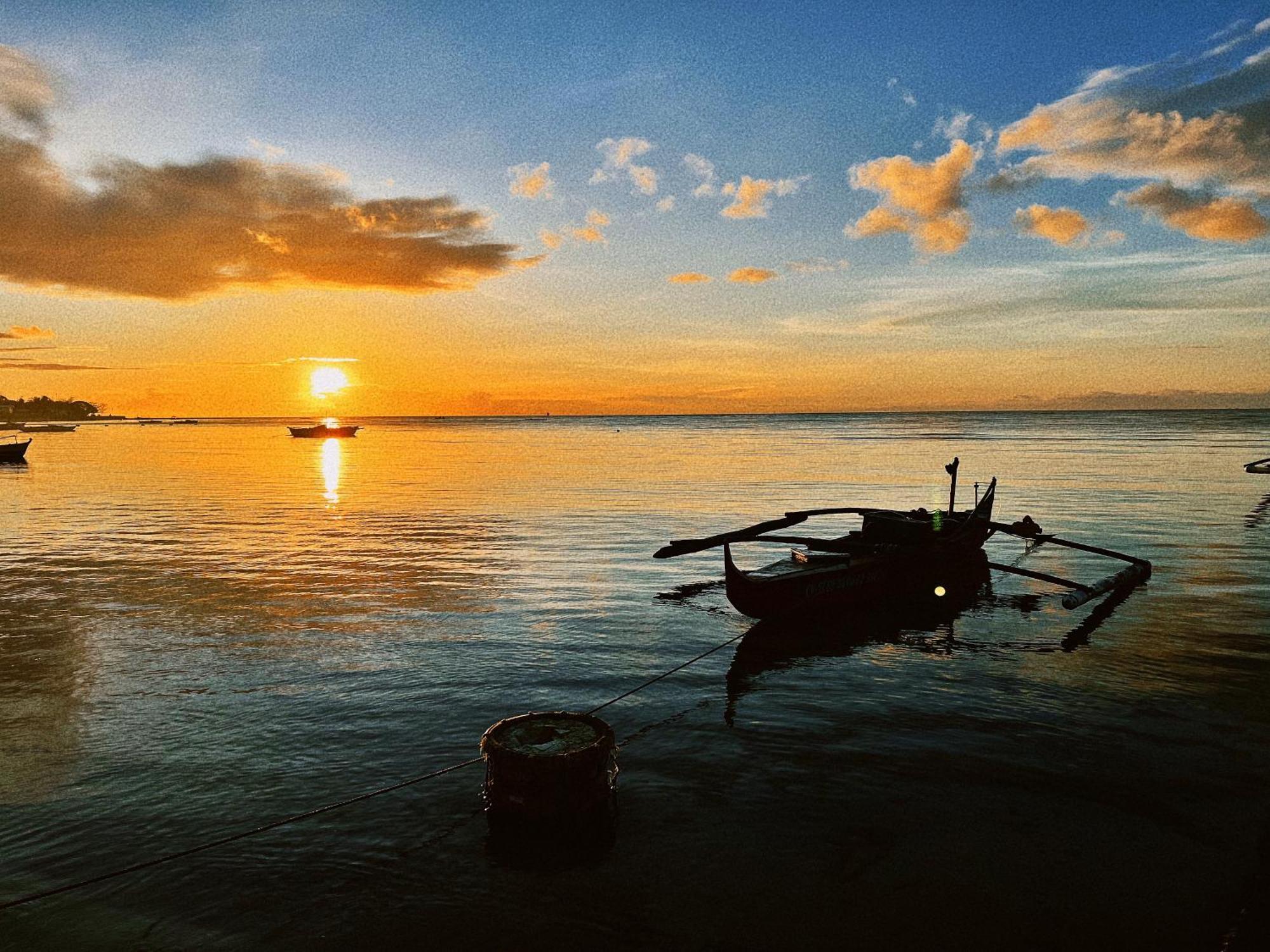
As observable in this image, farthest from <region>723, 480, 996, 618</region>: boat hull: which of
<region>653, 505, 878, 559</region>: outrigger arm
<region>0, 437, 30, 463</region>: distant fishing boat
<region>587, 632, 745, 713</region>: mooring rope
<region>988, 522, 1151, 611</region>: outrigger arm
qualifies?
<region>0, 437, 30, 463</region>: distant fishing boat

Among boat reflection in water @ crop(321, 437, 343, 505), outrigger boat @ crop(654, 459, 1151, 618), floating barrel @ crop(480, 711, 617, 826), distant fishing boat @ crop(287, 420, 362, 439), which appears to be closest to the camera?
floating barrel @ crop(480, 711, 617, 826)

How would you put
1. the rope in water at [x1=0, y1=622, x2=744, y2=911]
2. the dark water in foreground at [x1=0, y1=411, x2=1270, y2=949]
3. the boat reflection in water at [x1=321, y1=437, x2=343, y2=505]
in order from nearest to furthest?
the dark water in foreground at [x1=0, y1=411, x2=1270, y2=949]
the rope in water at [x1=0, y1=622, x2=744, y2=911]
the boat reflection in water at [x1=321, y1=437, x2=343, y2=505]

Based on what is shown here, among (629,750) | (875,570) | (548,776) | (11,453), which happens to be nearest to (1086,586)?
(875,570)

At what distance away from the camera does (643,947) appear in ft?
21.8

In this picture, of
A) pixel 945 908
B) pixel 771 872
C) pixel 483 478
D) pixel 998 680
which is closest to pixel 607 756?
pixel 771 872

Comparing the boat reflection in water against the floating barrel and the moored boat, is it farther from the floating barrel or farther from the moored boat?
the floating barrel

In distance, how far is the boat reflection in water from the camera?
43.8 metres

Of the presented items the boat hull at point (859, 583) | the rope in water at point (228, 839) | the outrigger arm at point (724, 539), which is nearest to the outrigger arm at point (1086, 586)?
the boat hull at point (859, 583)

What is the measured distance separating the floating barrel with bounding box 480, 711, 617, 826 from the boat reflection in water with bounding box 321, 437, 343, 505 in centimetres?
3431

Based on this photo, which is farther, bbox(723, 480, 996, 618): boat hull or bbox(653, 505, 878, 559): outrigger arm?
bbox(653, 505, 878, 559): outrigger arm

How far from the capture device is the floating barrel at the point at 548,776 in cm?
815

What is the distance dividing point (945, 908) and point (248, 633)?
14.2 m

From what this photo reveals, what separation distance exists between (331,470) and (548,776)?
6069 centimetres

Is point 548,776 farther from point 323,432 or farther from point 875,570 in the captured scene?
point 323,432
